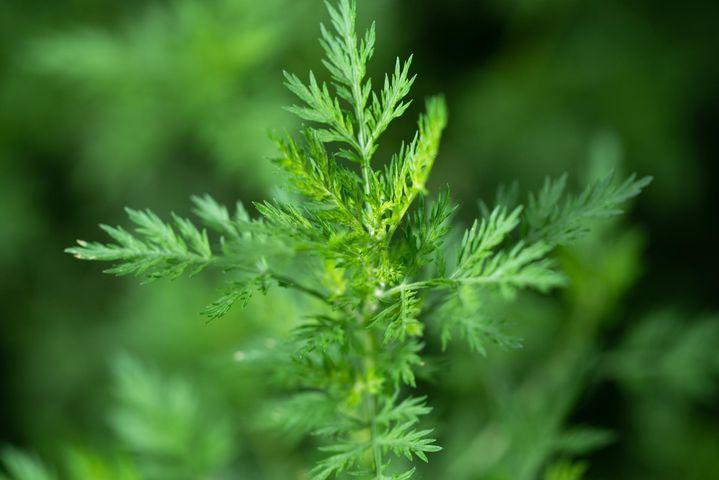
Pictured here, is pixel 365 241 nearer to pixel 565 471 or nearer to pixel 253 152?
pixel 565 471

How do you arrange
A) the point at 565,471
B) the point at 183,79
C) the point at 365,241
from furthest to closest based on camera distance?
the point at 183,79 → the point at 565,471 → the point at 365,241

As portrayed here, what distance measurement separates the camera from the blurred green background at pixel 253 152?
8.97 feet

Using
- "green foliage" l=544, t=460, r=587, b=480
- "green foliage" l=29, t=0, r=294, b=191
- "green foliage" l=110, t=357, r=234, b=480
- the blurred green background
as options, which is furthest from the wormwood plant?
"green foliage" l=29, t=0, r=294, b=191

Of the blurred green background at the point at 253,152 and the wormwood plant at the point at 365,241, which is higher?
the blurred green background at the point at 253,152

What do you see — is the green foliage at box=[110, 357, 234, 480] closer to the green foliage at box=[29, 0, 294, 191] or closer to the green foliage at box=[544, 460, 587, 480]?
the green foliage at box=[544, 460, 587, 480]

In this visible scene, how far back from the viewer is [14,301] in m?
4.21

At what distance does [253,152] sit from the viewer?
120 inches

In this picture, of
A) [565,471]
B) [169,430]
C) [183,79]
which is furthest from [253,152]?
[565,471]

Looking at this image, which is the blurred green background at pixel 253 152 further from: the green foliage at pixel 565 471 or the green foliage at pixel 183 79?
the green foliage at pixel 565 471

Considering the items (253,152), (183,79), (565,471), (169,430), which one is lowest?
(565,471)

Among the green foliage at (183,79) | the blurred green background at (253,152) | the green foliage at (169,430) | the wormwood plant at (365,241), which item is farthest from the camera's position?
the green foliage at (183,79)

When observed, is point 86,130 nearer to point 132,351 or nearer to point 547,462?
point 132,351

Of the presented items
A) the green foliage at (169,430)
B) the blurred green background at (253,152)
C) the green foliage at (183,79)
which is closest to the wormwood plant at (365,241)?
the green foliage at (169,430)

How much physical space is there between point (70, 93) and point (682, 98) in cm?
313
